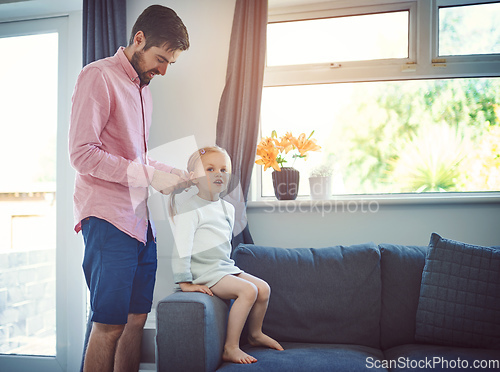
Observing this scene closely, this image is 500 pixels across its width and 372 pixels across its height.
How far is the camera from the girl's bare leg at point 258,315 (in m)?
1.77

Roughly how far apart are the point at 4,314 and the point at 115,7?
7.19ft

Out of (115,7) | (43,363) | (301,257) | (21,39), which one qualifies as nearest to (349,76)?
(301,257)

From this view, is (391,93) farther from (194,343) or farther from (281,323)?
(194,343)

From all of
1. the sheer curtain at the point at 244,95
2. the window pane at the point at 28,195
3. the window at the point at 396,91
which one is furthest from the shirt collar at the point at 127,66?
the window pane at the point at 28,195

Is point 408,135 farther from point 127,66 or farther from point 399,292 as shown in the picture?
point 127,66

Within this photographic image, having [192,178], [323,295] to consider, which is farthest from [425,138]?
[192,178]

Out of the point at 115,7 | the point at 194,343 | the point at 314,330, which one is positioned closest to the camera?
the point at 194,343

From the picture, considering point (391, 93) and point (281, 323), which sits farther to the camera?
point (391, 93)

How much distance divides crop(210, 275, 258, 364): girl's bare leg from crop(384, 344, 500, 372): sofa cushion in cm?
62

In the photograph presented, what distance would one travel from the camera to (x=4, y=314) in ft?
9.00

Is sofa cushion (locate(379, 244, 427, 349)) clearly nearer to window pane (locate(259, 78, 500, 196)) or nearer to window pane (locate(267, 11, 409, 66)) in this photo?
window pane (locate(259, 78, 500, 196))

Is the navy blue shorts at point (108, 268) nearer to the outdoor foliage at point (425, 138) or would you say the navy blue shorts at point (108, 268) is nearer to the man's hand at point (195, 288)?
the man's hand at point (195, 288)

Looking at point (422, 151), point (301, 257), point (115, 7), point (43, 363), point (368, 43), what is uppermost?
point (115, 7)

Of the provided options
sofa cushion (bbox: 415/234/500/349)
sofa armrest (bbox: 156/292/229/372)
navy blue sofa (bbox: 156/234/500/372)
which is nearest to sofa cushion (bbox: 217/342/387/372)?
navy blue sofa (bbox: 156/234/500/372)
